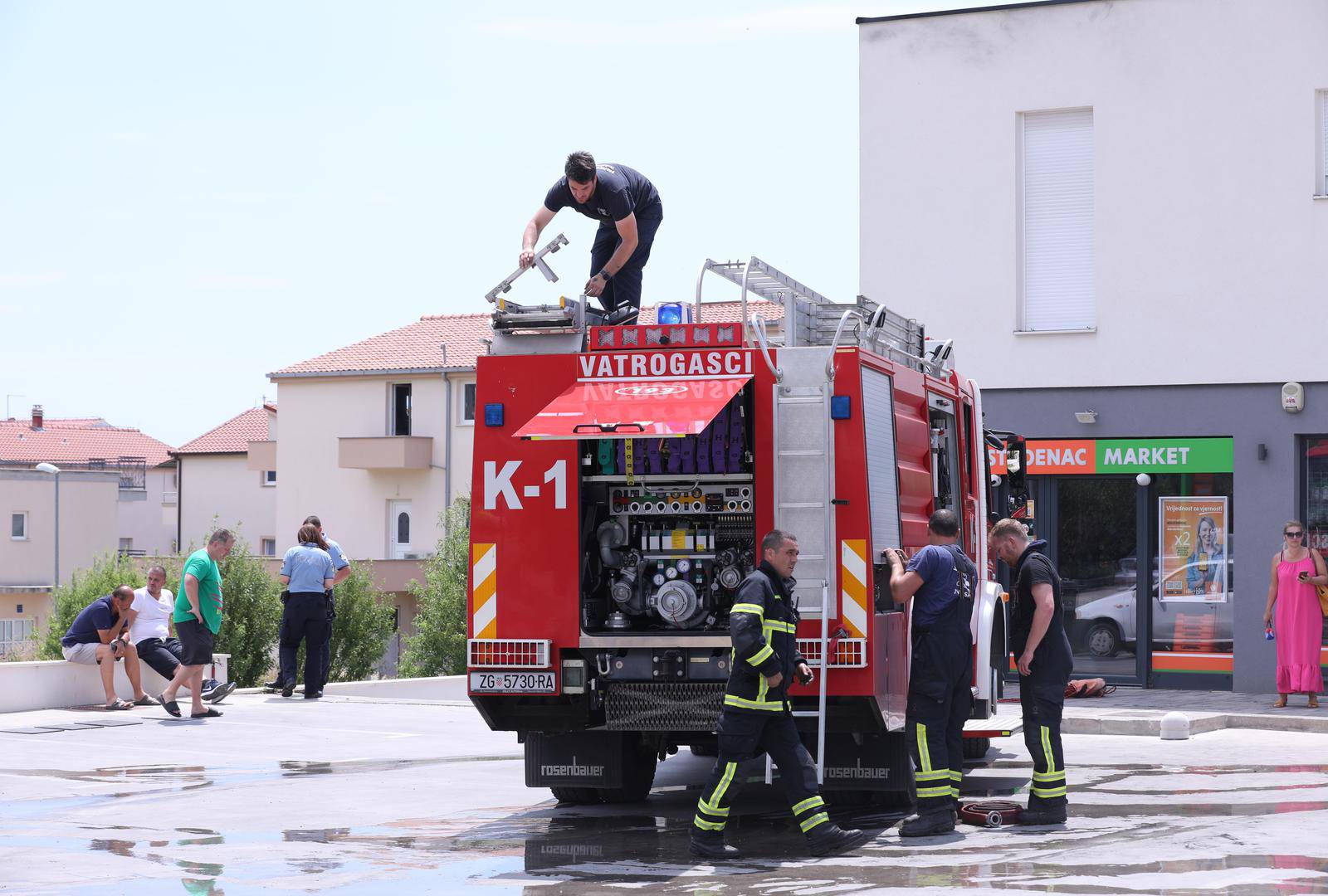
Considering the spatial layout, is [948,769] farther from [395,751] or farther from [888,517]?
[395,751]

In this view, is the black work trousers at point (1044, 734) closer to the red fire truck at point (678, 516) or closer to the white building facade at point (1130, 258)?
the red fire truck at point (678, 516)

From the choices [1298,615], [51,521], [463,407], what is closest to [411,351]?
[463,407]

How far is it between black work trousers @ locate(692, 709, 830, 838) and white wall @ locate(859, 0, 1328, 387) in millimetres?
10684

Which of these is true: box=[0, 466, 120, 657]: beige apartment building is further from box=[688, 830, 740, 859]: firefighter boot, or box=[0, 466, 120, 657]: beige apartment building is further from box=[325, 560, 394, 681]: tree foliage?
box=[688, 830, 740, 859]: firefighter boot

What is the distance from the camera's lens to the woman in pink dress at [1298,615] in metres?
16.7

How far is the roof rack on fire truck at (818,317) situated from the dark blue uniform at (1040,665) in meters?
1.59

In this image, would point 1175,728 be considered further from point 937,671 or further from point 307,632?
point 307,632

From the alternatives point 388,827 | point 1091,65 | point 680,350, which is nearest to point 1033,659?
point 680,350

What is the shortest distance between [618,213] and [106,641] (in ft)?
25.1

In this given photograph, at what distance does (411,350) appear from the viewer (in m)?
61.5

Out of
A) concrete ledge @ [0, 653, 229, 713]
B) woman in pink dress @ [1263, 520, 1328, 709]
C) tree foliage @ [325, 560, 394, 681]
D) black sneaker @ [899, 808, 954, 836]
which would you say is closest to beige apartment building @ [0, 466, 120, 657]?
tree foliage @ [325, 560, 394, 681]

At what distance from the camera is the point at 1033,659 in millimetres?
10062

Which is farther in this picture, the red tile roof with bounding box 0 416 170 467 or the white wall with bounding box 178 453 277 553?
the red tile roof with bounding box 0 416 170 467

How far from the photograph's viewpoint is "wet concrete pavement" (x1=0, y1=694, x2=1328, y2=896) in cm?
805
